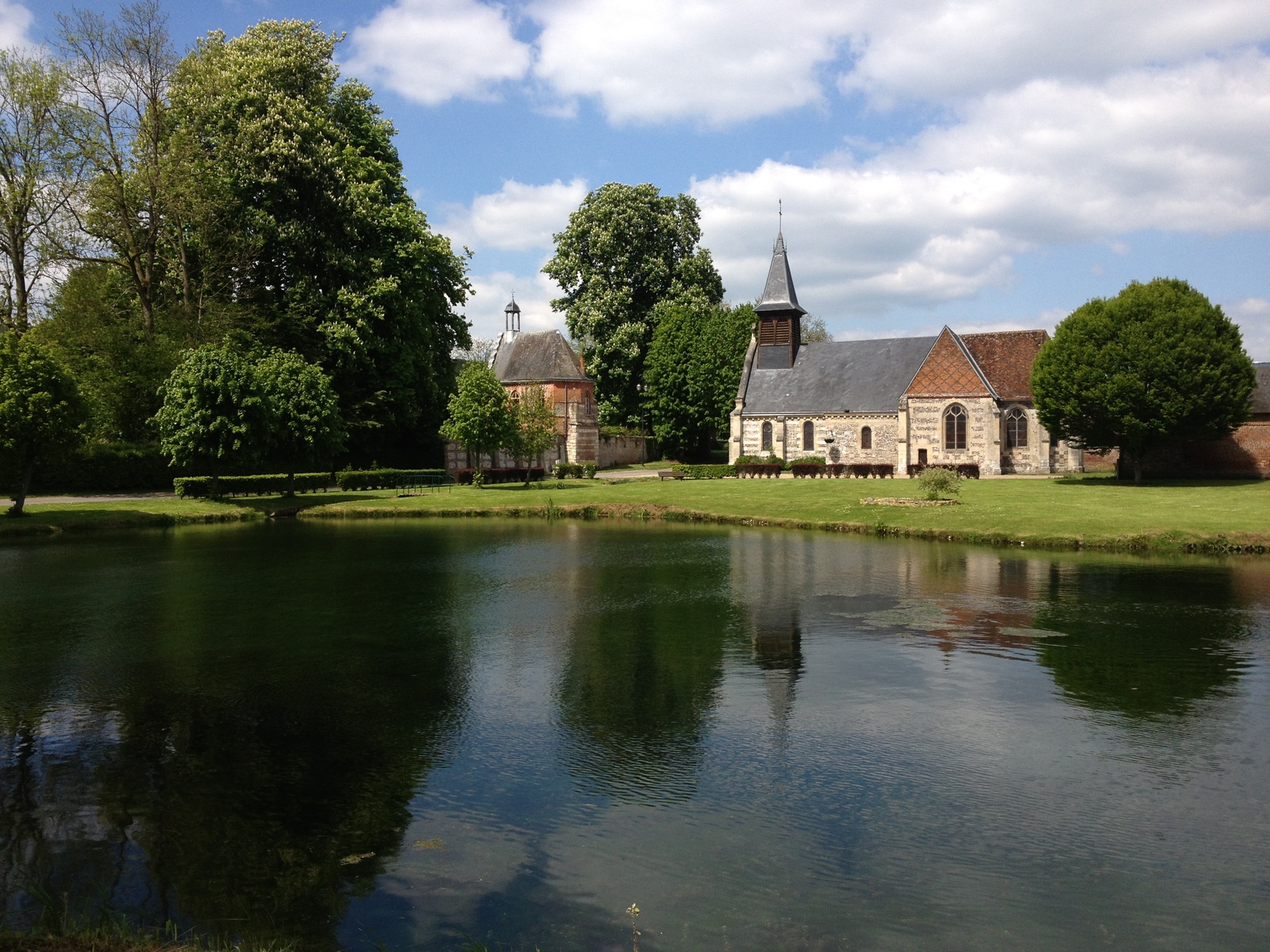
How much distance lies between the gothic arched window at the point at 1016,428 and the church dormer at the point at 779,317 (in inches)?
532

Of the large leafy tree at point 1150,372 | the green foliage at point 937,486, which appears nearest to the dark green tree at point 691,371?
the large leafy tree at point 1150,372

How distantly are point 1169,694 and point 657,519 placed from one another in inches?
944

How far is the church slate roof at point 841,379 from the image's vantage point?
182ft

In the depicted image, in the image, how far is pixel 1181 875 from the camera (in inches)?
266

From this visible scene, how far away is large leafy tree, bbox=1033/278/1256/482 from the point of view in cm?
3872

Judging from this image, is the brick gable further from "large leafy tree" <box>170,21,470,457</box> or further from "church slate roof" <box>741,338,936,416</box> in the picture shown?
"large leafy tree" <box>170,21,470,457</box>

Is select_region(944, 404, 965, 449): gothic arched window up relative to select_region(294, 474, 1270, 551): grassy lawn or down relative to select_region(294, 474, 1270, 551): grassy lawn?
up

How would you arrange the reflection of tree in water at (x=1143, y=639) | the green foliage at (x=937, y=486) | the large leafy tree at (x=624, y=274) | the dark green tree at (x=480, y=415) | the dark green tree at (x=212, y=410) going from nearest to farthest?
the reflection of tree in water at (x=1143, y=639) → the green foliage at (x=937, y=486) → the dark green tree at (x=212, y=410) → the dark green tree at (x=480, y=415) → the large leafy tree at (x=624, y=274)

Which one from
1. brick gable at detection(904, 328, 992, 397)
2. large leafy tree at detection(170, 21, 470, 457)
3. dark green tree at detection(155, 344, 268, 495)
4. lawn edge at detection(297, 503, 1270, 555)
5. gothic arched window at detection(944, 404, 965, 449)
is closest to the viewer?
lawn edge at detection(297, 503, 1270, 555)

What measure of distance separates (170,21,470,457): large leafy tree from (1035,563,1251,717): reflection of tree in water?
108 feet

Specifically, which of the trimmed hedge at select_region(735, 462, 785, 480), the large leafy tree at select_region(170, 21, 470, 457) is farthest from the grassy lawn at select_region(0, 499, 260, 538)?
the trimmed hedge at select_region(735, 462, 785, 480)

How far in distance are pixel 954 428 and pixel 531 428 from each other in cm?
2354

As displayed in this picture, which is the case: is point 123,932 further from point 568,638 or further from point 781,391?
point 781,391

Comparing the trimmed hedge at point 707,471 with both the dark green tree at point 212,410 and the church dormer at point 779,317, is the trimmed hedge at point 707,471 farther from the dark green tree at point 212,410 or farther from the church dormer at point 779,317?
the dark green tree at point 212,410
